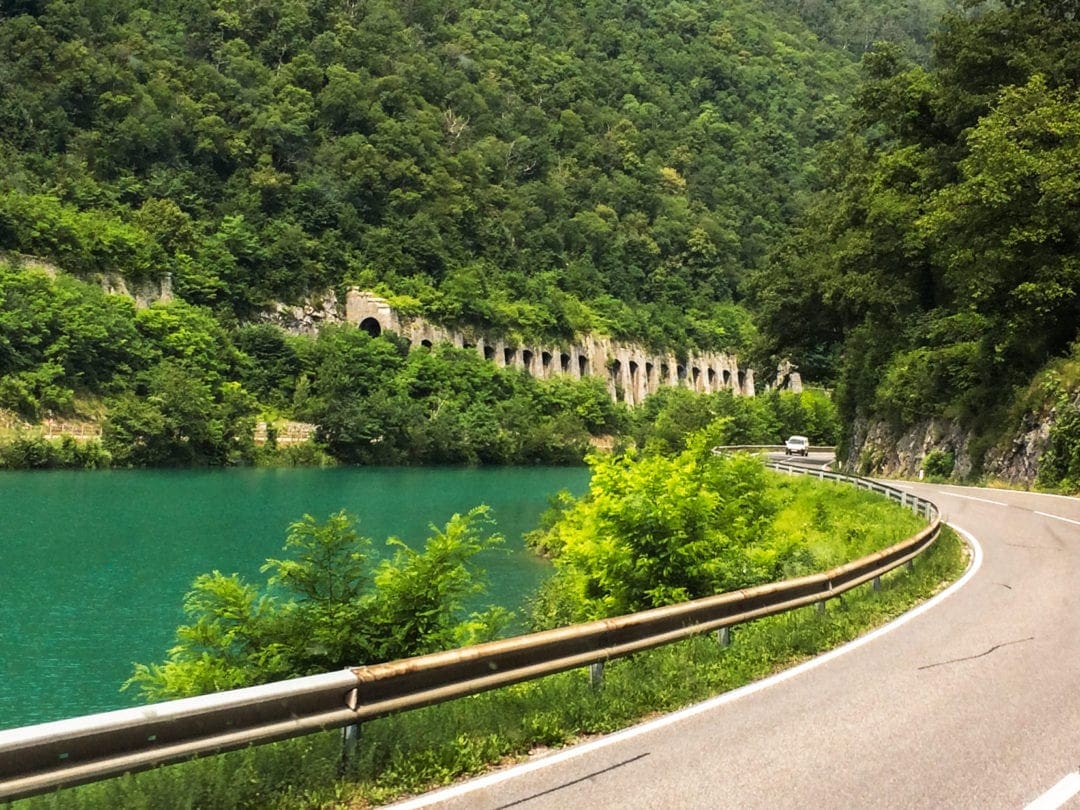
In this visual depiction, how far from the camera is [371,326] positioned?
124 meters

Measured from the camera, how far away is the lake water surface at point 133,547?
21.5m

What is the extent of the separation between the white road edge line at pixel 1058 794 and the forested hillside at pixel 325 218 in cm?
8516

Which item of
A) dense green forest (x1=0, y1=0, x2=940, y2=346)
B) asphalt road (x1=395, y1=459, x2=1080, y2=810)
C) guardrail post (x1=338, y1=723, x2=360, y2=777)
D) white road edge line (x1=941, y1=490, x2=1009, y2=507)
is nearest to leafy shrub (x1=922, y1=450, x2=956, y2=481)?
white road edge line (x1=941, y1=490, x2=1009, y2=507)

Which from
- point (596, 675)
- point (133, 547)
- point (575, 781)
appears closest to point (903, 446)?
point (133, 547)

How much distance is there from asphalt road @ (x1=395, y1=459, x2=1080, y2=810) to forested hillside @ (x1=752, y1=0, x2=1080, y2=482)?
25.8m

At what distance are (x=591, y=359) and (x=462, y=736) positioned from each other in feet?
449

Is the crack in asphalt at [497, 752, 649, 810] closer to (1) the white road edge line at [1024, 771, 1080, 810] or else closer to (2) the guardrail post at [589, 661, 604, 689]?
(2) the guardrail post at [589, 661, 604, 689]

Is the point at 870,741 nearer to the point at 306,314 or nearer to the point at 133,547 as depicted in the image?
the point at 133,547

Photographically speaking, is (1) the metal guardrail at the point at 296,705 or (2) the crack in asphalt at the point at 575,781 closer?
(1) the metal guardrail at the point at 296,705

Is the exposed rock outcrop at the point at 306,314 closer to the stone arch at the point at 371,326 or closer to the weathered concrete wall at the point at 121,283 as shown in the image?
the stone arch at the point at 371,326

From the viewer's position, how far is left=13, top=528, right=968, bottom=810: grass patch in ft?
18.5

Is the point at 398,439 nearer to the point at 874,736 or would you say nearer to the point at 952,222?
the point at 952,222

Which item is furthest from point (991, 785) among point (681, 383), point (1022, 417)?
point (681, 383)

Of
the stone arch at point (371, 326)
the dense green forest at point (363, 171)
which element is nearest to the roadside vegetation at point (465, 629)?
the dense green forest at point (363, 171)
